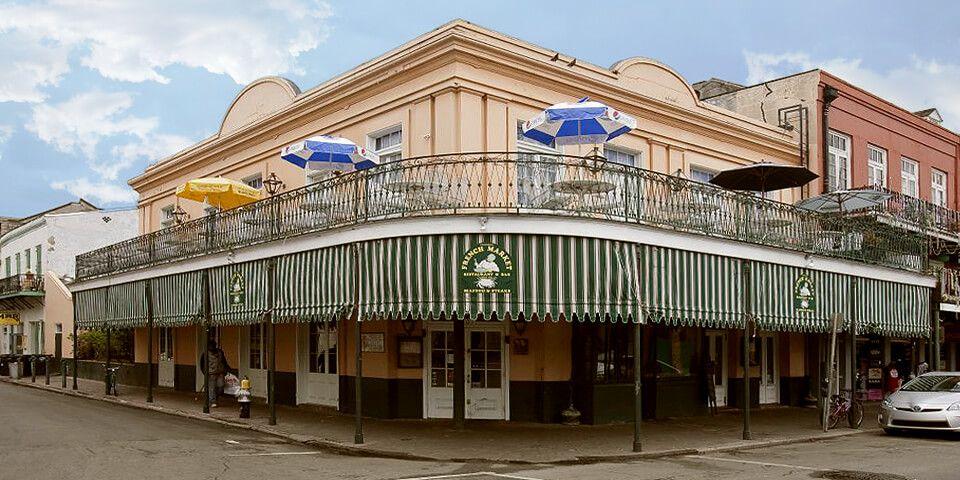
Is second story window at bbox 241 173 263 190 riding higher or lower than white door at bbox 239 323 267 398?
higher

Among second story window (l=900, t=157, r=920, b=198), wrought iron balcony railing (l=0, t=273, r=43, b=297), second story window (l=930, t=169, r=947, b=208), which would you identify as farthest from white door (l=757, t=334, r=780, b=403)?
wrought iron balcony railing (l=0, t=273, r=43, b=297)

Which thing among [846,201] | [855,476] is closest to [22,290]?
[846,201]

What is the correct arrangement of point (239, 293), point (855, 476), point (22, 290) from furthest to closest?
point (22, 290) → point (239, 293) → point (855, 476)

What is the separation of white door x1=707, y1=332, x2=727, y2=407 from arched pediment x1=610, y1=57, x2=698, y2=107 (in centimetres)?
560

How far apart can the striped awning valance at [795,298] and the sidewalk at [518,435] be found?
204cm

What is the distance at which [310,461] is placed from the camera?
41.4 ft

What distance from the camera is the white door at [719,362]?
20.8m

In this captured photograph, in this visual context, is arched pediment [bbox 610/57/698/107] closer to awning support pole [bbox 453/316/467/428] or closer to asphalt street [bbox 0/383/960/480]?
awning support pole [bbox 453/316/467/428]

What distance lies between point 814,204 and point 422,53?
1002cm

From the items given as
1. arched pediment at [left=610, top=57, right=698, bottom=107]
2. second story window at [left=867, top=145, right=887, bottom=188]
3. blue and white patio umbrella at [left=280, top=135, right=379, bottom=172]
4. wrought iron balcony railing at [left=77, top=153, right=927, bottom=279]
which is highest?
arched pediment at [left=610, top=57, right=698, bottom=107]

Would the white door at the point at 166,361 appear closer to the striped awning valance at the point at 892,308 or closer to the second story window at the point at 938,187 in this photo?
the striped awning valance at the point at 892,308

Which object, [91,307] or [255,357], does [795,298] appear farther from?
[91,307]

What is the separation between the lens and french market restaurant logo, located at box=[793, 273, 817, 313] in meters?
17.0

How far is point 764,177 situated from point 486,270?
773 centimetres
